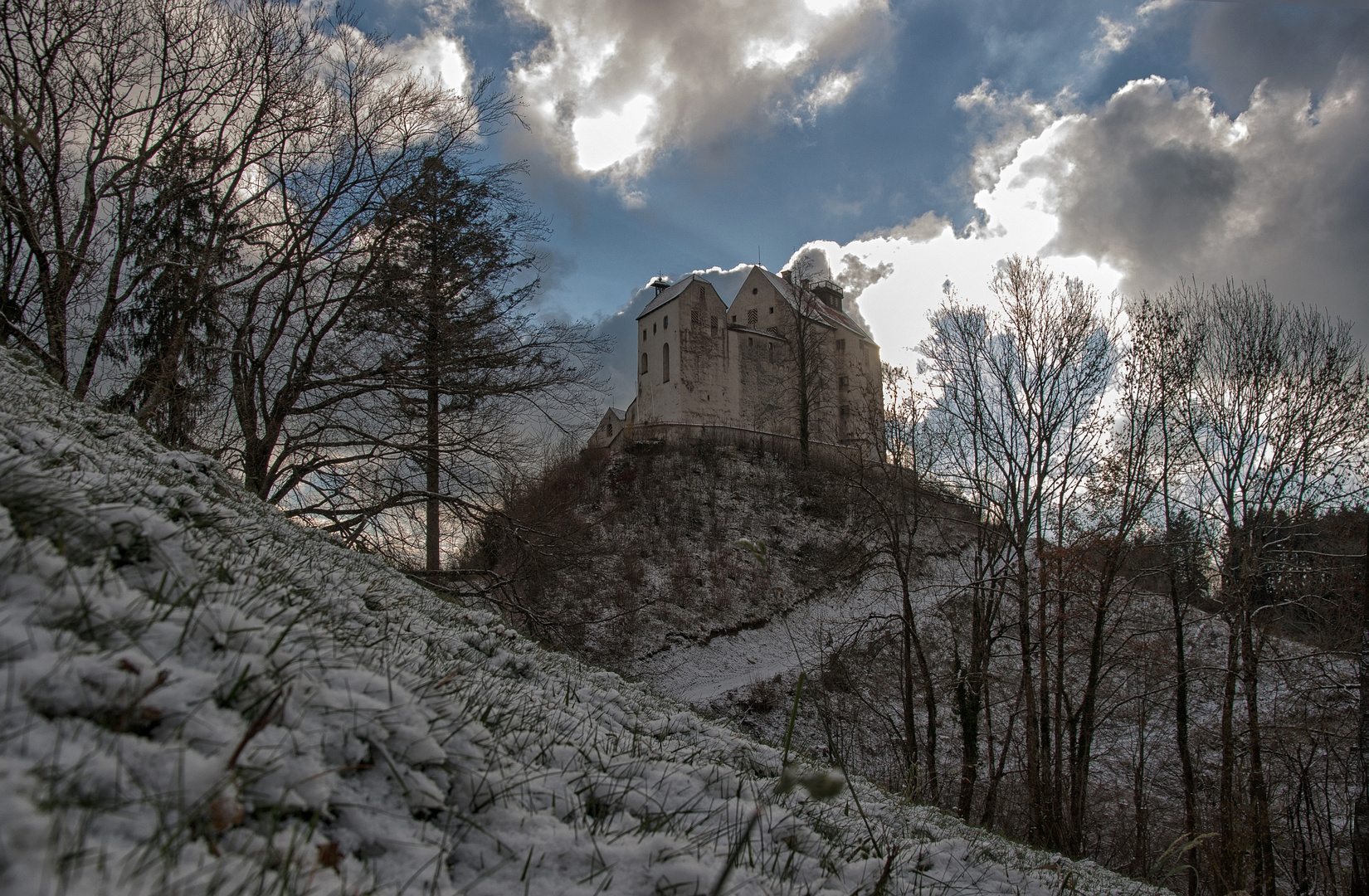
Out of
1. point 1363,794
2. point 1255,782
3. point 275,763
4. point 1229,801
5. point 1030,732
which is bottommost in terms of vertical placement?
point 1229,801

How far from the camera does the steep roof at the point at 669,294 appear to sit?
151ft

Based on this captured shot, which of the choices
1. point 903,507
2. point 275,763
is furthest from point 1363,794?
point 275,763

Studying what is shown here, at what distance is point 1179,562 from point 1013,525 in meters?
3.88

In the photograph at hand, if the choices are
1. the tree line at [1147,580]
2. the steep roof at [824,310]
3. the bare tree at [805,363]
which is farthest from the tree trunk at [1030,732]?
the steep roof at [824,310]

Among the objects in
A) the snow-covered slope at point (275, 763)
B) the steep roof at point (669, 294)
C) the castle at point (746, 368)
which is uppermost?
the steep roof at point (669, 294)

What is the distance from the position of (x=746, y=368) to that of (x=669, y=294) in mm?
7763

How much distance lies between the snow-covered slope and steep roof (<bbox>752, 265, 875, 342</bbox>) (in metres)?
45.8

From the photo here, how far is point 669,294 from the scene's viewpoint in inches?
1874

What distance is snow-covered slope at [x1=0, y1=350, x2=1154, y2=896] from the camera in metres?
1.06

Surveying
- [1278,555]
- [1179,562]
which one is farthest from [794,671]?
[1278,555]

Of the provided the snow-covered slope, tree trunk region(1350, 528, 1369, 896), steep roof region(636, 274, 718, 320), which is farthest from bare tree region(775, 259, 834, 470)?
the snow-covered slope

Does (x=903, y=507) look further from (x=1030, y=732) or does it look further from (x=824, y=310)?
(x=824, y=310)

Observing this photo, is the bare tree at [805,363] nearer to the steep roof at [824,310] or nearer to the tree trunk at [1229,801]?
the steep roof at [824,310]

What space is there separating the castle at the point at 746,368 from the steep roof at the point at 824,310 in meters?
0.14
